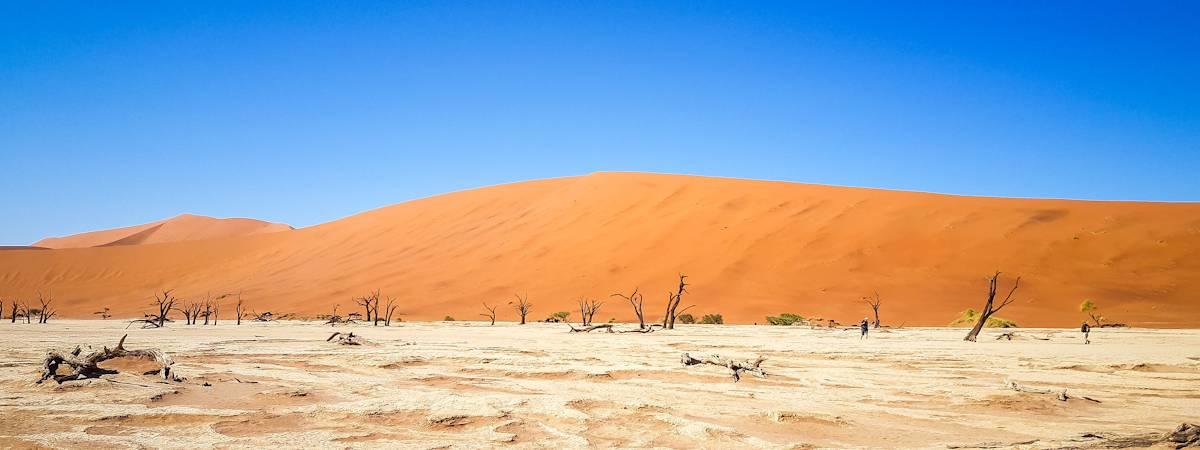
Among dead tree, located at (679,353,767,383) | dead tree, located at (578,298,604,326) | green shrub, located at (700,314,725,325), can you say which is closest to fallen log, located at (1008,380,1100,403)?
dead tree, located at (679,353,767,383)

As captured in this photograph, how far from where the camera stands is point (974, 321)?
2534 cm

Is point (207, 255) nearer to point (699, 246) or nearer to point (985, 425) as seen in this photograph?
point (699, 246)

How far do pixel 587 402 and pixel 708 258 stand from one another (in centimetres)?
3055

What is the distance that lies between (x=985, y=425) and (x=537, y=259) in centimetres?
3712

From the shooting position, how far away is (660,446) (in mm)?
5598

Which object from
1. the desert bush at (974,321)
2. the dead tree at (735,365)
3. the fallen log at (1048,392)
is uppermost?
the desert bush at (974,321)

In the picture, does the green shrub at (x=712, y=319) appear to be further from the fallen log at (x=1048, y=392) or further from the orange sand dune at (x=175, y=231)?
the orange sand dune at (x=175, y=231)

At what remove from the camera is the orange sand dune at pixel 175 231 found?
105 meters

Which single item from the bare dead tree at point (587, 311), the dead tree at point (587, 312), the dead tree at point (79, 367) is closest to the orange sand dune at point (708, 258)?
the bare dead tree at point (587, 311)

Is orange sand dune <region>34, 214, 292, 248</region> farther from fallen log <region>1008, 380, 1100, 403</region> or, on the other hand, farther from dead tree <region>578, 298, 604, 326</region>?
fallen log <region>1008, 380, 1100, 403</region>

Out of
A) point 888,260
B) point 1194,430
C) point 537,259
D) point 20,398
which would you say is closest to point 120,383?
point 20,398

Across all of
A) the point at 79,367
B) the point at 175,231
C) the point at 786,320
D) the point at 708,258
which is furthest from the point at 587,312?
the point at 175,231

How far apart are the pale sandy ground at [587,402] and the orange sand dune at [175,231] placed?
101399 mm

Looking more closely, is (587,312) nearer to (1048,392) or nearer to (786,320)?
(786,320)
